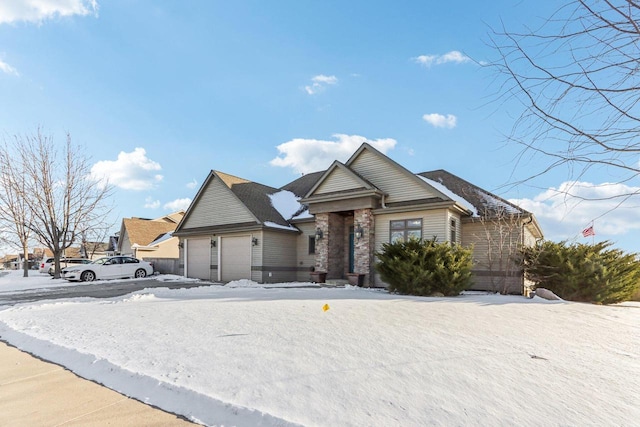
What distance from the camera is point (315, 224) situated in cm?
1895

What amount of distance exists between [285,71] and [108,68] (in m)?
6.42

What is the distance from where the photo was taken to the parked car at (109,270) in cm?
2052

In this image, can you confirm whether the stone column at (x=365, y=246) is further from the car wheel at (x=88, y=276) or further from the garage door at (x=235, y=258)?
the car wheel at (x=88, y=276)

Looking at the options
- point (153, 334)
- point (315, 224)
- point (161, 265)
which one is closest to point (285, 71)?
point (315, 224)

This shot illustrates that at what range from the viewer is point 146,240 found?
37031 mm

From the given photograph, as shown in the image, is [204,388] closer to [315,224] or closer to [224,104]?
[224,104]

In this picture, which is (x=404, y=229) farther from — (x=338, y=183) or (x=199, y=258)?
(x=199, y=258)

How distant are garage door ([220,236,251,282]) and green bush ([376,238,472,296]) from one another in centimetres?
928

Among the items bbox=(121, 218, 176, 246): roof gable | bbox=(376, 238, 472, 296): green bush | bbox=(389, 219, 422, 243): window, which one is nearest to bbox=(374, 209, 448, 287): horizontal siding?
bbox=(389, 219, 422, 243): window

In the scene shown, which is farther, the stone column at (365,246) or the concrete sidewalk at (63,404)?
the stone column at (365,246)

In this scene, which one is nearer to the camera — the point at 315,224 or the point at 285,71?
the point at 285,71

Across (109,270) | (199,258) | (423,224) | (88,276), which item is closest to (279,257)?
(199,258)

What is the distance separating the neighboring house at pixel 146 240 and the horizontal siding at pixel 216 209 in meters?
13.1

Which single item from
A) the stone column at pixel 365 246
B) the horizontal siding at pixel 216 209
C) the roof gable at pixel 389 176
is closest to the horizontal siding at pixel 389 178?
the roof gable at pixel 389 176
